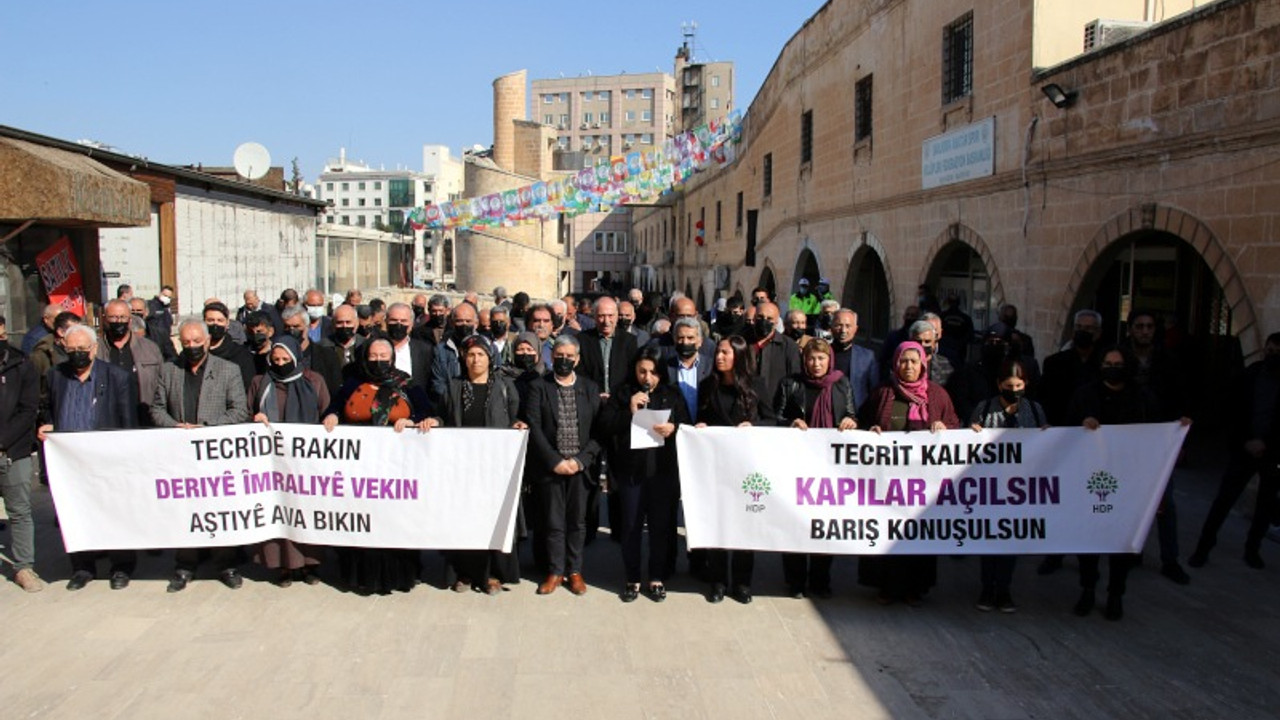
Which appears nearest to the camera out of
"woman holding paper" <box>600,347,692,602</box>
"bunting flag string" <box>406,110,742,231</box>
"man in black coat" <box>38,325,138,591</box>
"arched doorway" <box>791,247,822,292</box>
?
"woman holding paper" <box>600,347,692,602</box>

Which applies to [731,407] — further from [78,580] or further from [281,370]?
[78,580]

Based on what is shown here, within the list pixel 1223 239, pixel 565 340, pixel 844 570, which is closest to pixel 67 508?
pixel 565 340

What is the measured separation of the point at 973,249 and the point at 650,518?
30.4 ft

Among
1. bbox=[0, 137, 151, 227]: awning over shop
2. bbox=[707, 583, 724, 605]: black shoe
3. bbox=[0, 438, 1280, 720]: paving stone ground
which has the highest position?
bbox=[0, 137, 151, 227]: awning over shop

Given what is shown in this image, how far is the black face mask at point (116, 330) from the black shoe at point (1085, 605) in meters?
6.63

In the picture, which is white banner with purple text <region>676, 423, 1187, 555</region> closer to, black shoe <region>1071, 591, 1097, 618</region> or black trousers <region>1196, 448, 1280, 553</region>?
black shoe <region>1071, 591, 1097, 618</region>

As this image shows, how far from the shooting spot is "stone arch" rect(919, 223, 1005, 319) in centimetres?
1326

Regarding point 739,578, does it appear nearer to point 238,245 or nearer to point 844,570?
point 844,570

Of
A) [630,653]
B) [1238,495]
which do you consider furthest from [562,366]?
[1238,495]

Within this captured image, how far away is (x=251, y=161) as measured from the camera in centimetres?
1989

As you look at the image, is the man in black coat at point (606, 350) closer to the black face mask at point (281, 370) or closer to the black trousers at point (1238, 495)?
the black face mask at point (281, 370)

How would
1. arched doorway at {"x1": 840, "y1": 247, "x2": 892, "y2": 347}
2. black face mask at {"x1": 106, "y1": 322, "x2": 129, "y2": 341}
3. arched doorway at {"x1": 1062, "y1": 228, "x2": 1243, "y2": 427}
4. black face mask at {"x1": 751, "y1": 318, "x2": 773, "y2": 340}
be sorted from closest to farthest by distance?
1. black face mask at {"x1": 106, "y1": 322, "x2": 129, "y2": 341}
2. black face mask at {"x1": 751, "y1": 318, "x2": 773, "y2": 340}
3. arched doorway at {"x1": 1062, "y1": 228, "x2": 1243, "y2": 427}
4. arched doorway at {"x1": 840, "y1": 247, "x2": 892, "y2": 347}

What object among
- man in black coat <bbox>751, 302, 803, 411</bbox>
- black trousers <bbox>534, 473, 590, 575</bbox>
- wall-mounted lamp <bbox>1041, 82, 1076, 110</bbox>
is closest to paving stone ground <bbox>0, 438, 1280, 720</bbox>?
black trousers <bbox>534, 473, 590, 575</bbox>

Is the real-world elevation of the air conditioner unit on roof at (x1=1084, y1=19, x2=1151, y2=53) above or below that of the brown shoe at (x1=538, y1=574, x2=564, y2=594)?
above
